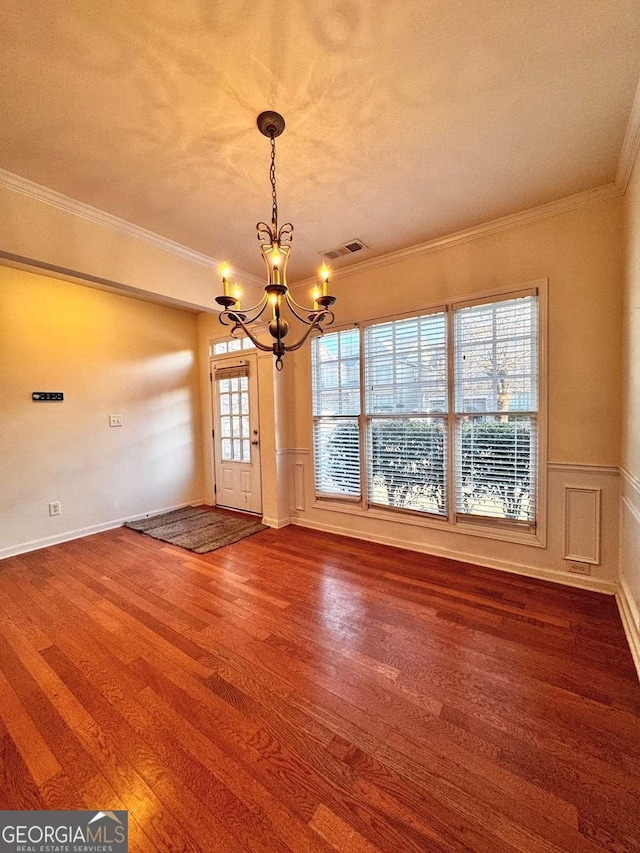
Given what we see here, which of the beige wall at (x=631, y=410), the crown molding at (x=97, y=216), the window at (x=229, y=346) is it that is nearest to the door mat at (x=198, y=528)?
the window at (x=229, y=346)

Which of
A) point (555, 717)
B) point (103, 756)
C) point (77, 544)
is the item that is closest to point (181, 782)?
point (103, 756)

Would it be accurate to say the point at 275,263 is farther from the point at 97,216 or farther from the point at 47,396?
the point at 47,396

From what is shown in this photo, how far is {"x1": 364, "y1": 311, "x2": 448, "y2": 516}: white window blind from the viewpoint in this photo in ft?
9.92

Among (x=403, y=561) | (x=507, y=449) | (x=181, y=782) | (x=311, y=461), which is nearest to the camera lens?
(x=181, y=782)

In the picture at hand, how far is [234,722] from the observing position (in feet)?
4.78

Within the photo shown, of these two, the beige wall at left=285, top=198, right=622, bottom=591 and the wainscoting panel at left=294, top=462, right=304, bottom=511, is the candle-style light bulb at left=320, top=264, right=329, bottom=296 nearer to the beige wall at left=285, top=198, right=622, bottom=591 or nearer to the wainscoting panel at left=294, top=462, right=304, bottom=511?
the beige wall at left=285, top=198, right=622, bottom=591

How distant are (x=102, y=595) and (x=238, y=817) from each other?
77.2 inches

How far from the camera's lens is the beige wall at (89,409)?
3318 millimetres

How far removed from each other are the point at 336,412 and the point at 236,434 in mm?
1638

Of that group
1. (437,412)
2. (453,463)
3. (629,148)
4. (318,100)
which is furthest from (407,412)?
(318,100)

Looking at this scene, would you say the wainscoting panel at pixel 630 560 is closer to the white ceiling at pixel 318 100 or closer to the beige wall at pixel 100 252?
the white ceiling at pixel 318 100

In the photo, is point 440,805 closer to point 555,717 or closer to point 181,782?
point 555,717

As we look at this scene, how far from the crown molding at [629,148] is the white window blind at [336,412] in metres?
2.13

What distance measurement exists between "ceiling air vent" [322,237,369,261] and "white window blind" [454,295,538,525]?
110cm
